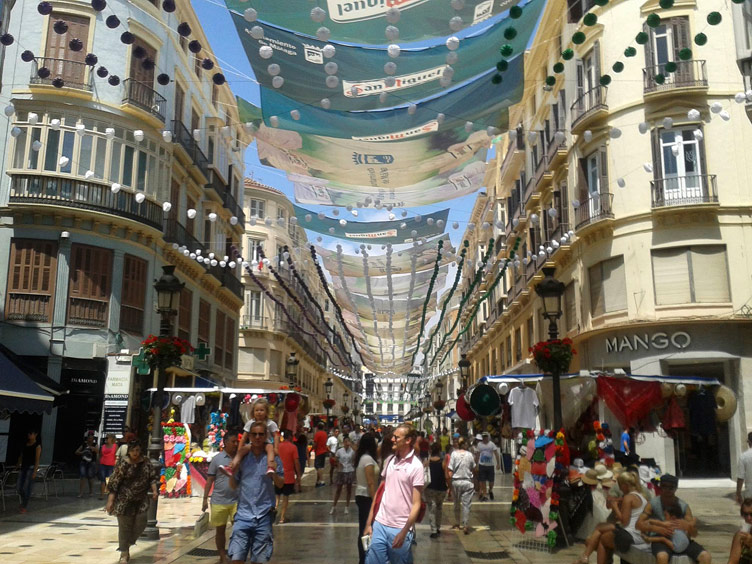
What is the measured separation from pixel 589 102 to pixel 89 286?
1683 cm

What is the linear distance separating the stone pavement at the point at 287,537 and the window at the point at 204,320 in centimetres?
1497

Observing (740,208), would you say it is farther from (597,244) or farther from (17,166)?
(17,166)

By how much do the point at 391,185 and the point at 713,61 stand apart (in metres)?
11.8

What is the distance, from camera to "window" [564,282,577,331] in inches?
1022

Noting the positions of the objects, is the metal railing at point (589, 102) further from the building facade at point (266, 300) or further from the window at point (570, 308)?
the building facade at point (266, 300)

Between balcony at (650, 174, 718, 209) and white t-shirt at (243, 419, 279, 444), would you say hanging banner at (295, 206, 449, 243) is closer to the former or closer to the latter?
balcony at (650, 174, 718, 209)

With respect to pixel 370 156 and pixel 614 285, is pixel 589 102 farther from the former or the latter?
pixel 370 156

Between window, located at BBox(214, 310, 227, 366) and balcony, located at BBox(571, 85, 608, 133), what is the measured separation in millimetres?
18413

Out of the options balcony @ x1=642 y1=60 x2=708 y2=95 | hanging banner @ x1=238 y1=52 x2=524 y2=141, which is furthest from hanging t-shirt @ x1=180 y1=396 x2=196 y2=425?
balcony @ x1=642 y1=60 x2=708 y2=95

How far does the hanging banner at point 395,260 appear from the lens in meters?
23.7

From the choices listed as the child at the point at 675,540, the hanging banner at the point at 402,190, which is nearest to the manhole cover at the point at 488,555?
the child at the point at 675,540

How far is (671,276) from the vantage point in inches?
846

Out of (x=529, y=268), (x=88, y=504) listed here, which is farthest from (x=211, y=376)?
(x=88, y=504)

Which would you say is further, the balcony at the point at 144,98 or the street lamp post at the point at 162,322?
the balcony at the point at 144,98
